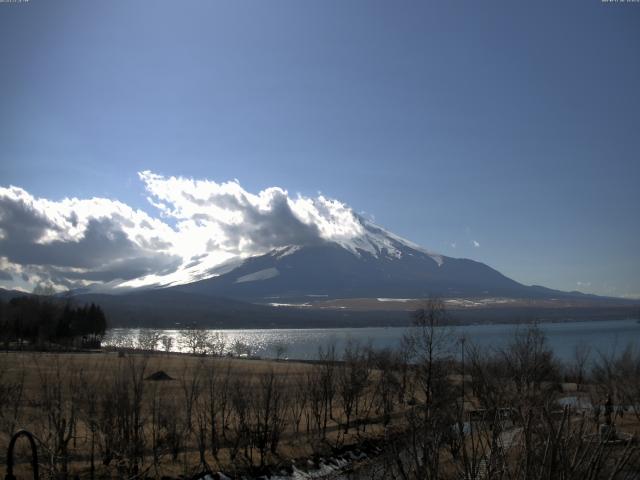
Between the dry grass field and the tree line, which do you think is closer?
the dry grass field

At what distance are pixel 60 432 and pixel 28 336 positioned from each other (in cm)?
9036

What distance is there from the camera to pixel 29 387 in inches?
1875

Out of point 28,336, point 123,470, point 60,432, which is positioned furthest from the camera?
point 28,336

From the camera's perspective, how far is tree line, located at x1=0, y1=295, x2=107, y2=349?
3812 inches

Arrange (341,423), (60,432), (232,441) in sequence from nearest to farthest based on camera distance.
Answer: (60,432) → (232,441) → (341,423)

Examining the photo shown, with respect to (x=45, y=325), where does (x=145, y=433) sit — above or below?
below

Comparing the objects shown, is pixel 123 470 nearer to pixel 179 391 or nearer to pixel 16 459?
pixel 16 459

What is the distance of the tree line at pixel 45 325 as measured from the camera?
96.8 m

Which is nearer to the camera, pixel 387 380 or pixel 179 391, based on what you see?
pixel 387 380

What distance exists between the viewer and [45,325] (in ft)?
349

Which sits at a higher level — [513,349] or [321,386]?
[513,349]

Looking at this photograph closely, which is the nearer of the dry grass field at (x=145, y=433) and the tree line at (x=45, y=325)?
the dry grass field at (x=145, y=433)

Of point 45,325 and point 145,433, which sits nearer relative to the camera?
point 145,433

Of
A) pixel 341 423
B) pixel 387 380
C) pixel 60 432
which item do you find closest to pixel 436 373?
pixel 387 380
